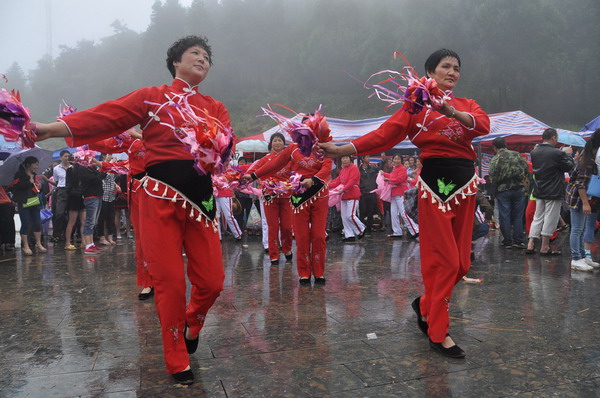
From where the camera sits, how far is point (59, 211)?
10.5 m

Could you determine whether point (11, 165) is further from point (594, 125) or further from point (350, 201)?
point (594, 125)

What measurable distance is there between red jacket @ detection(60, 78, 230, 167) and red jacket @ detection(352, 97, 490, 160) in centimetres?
127

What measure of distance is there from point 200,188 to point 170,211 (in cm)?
24

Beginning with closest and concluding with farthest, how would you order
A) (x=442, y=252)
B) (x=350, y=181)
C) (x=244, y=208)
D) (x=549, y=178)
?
(x=442, y=252)
(x=549, y=178)
(x=350, y=181)
(x=244, y=208)

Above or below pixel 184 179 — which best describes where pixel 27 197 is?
below

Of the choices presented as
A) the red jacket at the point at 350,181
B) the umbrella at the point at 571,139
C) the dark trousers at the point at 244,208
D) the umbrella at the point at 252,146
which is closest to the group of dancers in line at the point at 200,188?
the red jacket at the point at 350,181

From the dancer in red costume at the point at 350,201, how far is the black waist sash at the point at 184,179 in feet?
23.6

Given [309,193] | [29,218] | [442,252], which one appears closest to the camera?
[442,252]

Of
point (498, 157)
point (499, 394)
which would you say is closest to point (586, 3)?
point (498, 157)

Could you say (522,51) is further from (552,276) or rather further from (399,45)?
(552,276)

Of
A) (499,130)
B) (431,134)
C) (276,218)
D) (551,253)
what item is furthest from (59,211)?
(499,130)

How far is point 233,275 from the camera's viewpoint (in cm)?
636

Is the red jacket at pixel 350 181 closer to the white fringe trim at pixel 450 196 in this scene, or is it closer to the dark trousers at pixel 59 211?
the dark trousers at pixel 59 211

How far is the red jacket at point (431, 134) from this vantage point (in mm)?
3402
